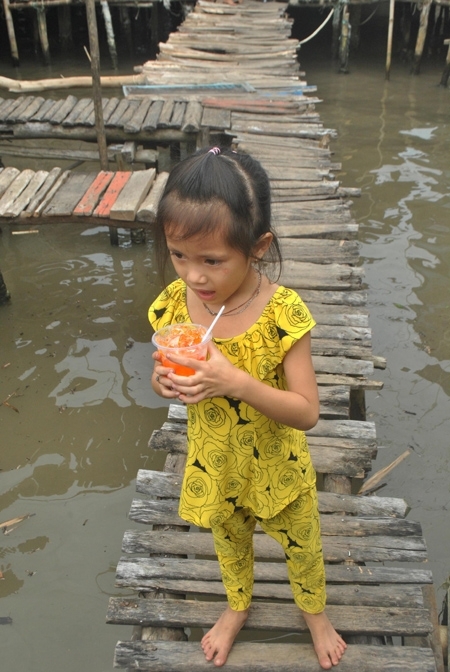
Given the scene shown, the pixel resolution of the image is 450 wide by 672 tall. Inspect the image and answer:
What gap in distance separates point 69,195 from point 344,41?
33.7 ft

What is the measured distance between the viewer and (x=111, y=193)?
475 centimetres

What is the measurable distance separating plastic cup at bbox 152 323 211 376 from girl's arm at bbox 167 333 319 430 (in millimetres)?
26

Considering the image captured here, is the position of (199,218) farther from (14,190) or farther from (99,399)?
(14,190)

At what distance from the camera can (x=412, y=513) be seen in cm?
351

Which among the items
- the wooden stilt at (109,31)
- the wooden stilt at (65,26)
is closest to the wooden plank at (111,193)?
the wooden stilt at (109,31)

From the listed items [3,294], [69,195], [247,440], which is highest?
[247,440]

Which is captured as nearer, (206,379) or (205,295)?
(206,379)

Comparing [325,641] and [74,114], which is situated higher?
[74,114]

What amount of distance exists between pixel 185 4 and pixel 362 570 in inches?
564

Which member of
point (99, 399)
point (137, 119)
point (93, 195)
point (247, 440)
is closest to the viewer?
point (247, 440)

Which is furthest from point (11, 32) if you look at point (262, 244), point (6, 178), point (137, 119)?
point (262, 244)

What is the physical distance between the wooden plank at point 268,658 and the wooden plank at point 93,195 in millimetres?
3129

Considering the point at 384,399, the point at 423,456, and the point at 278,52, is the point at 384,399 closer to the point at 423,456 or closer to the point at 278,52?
the point at 423,456

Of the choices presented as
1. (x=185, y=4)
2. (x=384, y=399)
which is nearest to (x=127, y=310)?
(x=384, y=399)
